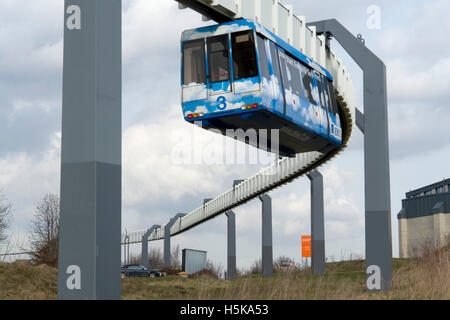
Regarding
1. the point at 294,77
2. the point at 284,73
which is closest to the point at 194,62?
the point at 284,73

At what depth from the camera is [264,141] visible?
63.2 ft

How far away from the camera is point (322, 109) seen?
19.6 metres

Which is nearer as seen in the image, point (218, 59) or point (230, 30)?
point (230, 30)

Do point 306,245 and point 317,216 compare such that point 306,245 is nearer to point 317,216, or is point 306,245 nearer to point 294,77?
point 317,216

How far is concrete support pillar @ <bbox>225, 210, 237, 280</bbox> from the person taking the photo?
5406 cm

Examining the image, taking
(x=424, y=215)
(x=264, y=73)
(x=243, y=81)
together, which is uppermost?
(x=264, y=73)

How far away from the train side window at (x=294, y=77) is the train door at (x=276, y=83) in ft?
2.56

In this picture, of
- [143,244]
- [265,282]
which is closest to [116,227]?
[265,282]

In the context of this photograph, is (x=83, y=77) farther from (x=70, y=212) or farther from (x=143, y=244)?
(x=143, y=244)

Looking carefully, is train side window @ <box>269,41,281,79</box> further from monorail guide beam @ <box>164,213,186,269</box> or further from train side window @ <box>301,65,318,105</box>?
monorail guide beam @ <box>164,213,186,269</box>

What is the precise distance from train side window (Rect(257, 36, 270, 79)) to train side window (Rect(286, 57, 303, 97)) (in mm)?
1499

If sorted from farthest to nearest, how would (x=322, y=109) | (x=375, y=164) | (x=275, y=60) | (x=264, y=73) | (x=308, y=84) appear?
(x=375, y=164) < (x=322, y=109) < (x=308, y=84) < (x=275, y=60) < (x=264, y=73)

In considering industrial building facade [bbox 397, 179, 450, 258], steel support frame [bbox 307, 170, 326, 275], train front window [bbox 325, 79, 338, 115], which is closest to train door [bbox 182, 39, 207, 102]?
train front window [bbox 325, 79, 338, 115]

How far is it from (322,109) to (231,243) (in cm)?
3584
